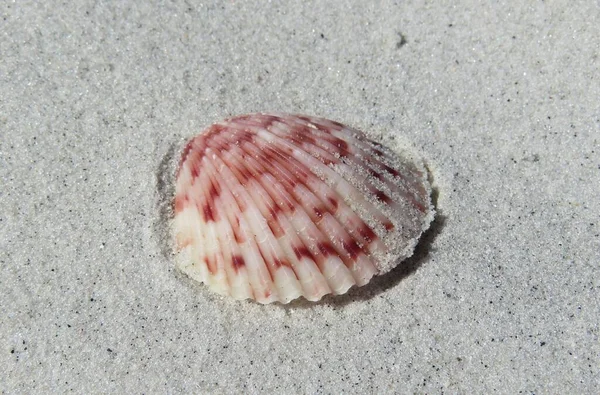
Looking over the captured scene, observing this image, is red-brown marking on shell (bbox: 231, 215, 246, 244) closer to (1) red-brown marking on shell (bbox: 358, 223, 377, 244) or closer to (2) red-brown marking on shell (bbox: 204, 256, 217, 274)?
(2) red-brown marking on shell (bbox: 204, 256, 217, 274)

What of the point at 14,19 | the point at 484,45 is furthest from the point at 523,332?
the point at 14,19

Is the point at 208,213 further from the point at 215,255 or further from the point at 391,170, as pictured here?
the point at 391,170

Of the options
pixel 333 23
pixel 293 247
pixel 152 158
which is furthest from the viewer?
pixel 333 23

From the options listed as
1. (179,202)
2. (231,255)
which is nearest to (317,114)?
(179,202)

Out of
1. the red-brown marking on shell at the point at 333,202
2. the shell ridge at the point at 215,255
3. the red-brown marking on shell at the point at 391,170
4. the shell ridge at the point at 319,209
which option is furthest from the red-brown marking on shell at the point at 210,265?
the red-brown marking on shell at the point at 391,170

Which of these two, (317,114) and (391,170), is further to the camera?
(317,114)

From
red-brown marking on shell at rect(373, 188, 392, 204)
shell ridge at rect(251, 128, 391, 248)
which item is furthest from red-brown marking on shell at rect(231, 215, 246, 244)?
red-brown marking on shell at rect(373, 188, 392, 204)

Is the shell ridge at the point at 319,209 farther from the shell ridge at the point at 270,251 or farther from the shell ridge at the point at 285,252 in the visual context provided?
the shell ridge at the point at 270,251

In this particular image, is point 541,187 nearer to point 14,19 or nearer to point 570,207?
point 570,207
